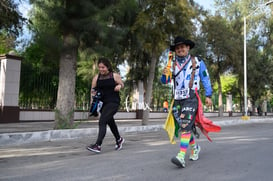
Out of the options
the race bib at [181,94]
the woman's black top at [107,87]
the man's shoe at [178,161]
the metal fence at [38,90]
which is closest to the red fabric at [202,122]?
the race bib at [181,94]

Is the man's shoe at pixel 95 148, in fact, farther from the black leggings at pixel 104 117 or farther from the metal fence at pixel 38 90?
the metal fence at pixel 38 90

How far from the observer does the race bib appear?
167 inches

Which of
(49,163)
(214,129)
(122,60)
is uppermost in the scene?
(122,60)

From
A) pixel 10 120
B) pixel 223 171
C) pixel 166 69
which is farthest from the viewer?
pixel 10 120

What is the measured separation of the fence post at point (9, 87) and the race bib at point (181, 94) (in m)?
9.33

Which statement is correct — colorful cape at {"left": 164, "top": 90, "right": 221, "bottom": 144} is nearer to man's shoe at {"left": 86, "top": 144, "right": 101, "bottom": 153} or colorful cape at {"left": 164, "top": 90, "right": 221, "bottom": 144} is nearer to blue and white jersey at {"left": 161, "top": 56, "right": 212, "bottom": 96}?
blue and white jersey at {"left": 161, "top": 56, "right": 212, "bottom": 96}

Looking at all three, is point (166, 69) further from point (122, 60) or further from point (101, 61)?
point (122, 60)

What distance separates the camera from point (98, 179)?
351 cm

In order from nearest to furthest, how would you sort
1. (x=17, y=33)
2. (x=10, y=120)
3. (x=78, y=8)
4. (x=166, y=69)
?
(x=166, y=69)
(x=78, y=8)
(x=17, y=33)
(x=10, y=120)

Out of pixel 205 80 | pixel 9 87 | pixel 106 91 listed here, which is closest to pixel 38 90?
pixel 9 87

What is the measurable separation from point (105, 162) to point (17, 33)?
7078 millimetres

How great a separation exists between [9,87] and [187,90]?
9.77 meters

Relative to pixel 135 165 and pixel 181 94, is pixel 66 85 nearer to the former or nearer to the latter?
pixel 135 165

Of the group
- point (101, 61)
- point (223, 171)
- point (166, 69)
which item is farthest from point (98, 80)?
point (223, 171)
